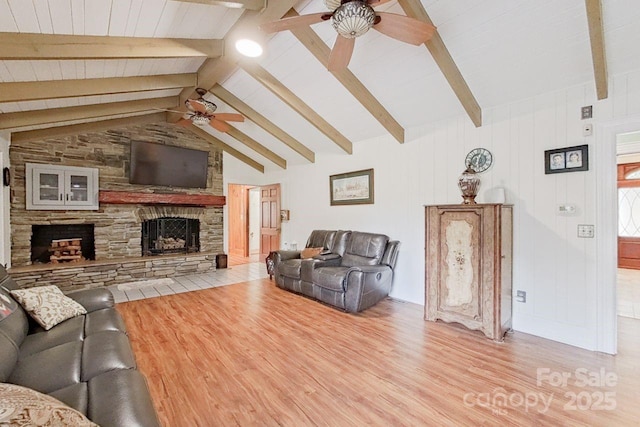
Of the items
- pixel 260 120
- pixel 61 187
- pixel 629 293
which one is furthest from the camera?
pixel 260 120

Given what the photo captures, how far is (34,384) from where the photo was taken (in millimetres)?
1386

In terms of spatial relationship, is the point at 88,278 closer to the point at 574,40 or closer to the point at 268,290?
the point at 268,290

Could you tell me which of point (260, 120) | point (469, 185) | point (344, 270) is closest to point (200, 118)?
point (260, 120)

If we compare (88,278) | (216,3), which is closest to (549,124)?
(216,3)

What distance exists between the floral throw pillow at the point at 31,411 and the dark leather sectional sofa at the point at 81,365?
224 mm

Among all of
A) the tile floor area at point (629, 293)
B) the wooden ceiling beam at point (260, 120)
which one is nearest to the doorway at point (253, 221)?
the wooden ceiling beam at point (260, 120)

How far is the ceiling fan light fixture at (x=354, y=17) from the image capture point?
1932 mm

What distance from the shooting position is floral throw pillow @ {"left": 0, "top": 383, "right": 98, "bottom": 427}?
799mm

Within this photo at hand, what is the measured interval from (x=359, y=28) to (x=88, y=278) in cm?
553

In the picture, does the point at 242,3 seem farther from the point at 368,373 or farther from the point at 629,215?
the point at 629,215

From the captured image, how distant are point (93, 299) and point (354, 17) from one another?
3.13 m

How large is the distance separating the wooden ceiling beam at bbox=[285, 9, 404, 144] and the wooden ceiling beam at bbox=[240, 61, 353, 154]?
921 millimetres

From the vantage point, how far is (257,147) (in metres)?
6.28

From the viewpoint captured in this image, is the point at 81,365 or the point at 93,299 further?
the point at 93,299
